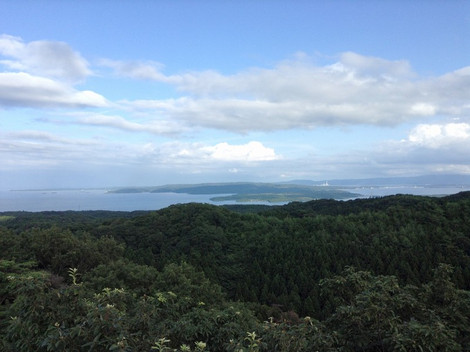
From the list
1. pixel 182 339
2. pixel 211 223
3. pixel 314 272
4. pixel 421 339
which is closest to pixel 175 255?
pixel 211 223

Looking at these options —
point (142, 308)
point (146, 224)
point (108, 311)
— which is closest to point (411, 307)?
point (142, 308)

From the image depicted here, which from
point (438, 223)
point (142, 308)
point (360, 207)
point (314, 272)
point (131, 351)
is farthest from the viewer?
point (360, 207)

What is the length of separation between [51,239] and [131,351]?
88.7 feet

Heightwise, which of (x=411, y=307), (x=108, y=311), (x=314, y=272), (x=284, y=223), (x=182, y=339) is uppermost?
(x=108, y=311)

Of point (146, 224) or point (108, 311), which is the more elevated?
point (108, 311)

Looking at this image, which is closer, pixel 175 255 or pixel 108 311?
pixel 108 311

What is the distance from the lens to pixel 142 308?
6.69 meters

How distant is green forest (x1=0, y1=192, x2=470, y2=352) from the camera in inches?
223

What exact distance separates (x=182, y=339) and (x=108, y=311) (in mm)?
2747

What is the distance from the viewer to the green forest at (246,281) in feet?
18.5

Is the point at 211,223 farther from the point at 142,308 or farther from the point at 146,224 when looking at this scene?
the point at 142,308

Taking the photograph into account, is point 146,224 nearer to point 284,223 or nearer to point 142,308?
point 284,223

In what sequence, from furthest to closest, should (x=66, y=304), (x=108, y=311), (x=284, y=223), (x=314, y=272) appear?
(x=284, y=223)
(x=314, y=272)
(x=66, y=304)
(x=108, y=311)

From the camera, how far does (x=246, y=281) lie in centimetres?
4234
